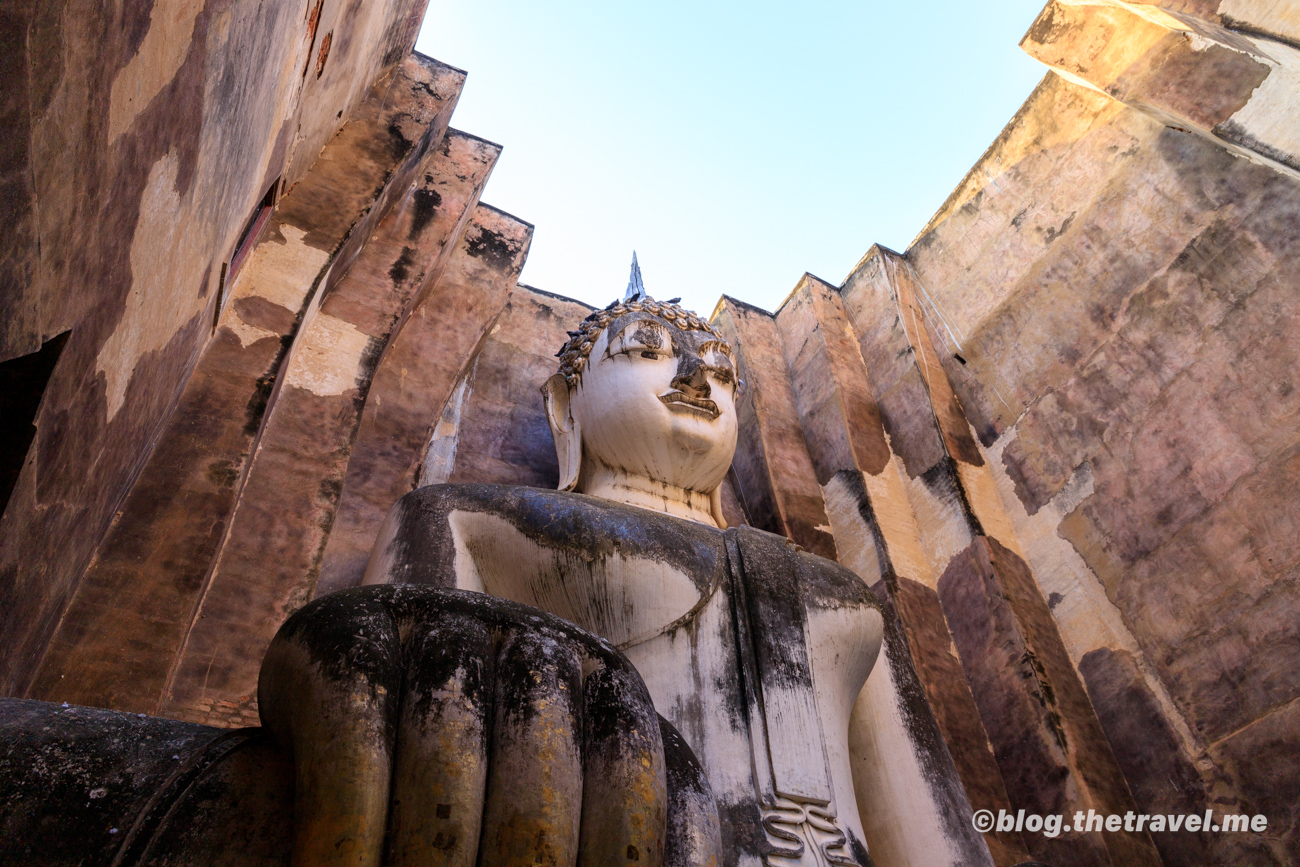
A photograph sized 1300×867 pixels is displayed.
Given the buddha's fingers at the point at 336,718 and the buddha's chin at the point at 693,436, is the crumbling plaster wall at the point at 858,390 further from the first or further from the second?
the buddha's chin at the point at 693,436

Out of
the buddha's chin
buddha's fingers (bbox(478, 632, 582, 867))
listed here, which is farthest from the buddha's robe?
buddha's fingers (bbox(478, 632, 582, 867))

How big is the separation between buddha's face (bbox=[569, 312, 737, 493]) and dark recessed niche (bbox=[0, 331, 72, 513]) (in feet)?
7.27

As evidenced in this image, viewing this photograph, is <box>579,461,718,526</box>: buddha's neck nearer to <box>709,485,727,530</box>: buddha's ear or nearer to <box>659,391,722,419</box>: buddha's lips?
<box>709,485,727,530</box>: buddha's ear

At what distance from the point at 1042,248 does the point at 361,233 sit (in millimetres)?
3448

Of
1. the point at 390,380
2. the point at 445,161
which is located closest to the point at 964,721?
the point at 390,380

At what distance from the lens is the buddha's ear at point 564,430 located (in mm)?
3629

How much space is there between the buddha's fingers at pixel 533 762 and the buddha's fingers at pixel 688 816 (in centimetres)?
20

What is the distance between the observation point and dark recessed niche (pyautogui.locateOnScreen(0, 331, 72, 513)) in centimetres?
138

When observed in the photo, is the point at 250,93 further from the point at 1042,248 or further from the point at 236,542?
the point at 1042,248

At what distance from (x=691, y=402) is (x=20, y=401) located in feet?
7.80

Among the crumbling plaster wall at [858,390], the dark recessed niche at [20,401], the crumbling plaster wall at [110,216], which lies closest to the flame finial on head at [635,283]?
the crumbling plaster wall at [858,390]

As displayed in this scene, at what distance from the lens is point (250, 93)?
7.14 ft

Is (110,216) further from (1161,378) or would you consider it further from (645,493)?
(1161,378)

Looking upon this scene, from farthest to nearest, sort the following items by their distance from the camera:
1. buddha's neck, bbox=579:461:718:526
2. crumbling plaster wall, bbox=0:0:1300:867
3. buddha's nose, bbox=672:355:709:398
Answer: buddha's nose, bbox=672:355:709:398 < buddha's neck, bbox=579:461:718:526 < crumbling plaster wall, bbox=0:0:1300:867
